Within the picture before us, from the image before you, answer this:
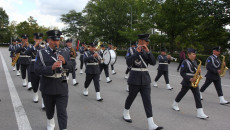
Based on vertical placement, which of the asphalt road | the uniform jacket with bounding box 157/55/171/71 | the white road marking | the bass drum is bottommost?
the asphalt road

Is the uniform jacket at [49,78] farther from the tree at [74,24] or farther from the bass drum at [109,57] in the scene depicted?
the tree at [74,24]

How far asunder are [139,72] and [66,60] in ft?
5.52

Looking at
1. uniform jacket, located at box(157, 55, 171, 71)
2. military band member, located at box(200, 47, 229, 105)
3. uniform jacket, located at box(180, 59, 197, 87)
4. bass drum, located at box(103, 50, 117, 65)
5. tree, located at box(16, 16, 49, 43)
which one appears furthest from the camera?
tree, located at box(16, 16, 49, 43)

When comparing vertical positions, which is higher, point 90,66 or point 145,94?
point 90,66

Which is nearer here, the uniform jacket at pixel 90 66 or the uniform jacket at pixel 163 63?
the uniform jacket at pixel 90 66

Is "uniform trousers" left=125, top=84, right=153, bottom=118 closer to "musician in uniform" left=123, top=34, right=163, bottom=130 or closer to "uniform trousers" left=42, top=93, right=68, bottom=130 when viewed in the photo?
"musician in uniform" left=123, top=34, right=163, bottom=130

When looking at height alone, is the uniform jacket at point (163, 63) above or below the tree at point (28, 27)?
below

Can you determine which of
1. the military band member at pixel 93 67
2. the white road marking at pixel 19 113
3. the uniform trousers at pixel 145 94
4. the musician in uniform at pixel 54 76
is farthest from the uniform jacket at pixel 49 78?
the military band member at pixel 93 67

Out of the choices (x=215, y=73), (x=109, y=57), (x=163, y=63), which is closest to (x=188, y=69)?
(x=215, y=73)

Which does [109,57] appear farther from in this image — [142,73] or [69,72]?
[69,72]

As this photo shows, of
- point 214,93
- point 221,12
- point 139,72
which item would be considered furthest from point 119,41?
point 139,72

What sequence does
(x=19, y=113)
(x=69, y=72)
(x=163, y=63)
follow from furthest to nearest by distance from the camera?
1. (x=163, y=63)
2. (x=19, y=113)
3. (x=69, y=72)

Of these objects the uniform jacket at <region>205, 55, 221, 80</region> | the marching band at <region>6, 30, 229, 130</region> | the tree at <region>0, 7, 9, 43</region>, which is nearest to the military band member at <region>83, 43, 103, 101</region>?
the marching band at <region>6, 30, 229, 130</region>

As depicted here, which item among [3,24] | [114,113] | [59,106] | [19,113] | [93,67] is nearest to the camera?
[59,106]
